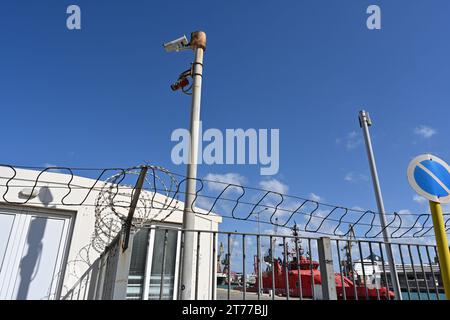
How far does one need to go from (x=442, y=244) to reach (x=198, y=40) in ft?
14.5

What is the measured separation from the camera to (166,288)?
512cm

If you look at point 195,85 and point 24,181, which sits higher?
point 195,85

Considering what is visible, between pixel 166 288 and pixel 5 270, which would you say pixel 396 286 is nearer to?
pixel 166 288

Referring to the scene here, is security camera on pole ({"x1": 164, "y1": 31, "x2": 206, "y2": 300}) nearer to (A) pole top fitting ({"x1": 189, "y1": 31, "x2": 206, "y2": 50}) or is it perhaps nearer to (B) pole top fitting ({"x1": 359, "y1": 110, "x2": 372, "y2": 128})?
(A) pole top fitting ({"x1": 189, "y1": 31, "x2": 206, "y2": 50})

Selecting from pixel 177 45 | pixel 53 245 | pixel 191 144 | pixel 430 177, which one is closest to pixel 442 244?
pixel 430 177

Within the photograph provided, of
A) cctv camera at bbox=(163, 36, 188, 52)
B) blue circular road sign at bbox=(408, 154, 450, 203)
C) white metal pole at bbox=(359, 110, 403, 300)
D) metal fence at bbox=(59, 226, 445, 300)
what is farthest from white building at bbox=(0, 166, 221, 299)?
blue circular road sign at bbox=(408, 154, 450, 203)

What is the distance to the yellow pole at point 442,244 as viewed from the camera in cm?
203

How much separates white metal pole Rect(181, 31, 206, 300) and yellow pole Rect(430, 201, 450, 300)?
190 centimetres

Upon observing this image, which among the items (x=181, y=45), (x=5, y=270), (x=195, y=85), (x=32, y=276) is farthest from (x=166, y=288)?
(x=181, y=45)

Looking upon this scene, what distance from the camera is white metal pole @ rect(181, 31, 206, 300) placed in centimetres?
308

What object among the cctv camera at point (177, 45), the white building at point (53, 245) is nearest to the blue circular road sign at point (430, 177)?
the white building at point (53, 245)

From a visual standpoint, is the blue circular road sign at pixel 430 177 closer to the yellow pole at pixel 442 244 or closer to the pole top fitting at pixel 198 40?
the yellow pole at pixel 442 244

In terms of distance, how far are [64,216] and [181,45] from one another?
4.08 metres
